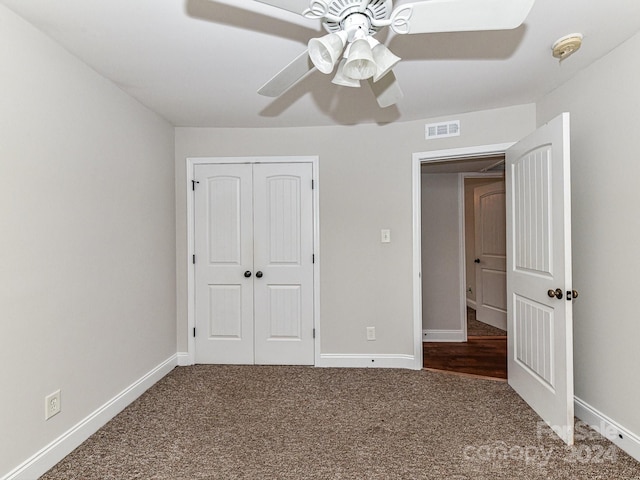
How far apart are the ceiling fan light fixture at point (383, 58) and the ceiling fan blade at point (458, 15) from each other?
0.09 metres

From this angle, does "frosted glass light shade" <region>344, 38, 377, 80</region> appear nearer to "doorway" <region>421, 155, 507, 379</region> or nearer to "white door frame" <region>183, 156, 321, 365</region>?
"white door frame" <region>183, 156, 321, 365</region>

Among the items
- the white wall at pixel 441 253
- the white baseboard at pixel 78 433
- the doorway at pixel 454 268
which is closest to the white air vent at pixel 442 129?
the doorway at pixel 454 268

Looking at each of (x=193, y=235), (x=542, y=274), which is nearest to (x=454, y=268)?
(x=542, y=274)

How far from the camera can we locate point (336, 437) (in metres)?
2.27

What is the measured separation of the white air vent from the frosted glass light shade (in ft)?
6.58

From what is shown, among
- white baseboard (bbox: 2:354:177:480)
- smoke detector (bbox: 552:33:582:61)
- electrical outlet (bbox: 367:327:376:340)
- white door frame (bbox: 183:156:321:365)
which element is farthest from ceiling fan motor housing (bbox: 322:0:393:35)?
electrical outlet (bbox: 367:327:376:340)

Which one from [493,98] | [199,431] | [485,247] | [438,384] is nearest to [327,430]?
[199,431]

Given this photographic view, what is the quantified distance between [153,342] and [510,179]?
10.6 ft

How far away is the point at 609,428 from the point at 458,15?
2.45 metres

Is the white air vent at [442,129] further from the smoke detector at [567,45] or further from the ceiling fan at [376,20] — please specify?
the ceiling fan at [376,20]

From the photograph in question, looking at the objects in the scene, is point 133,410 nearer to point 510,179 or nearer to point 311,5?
point 311,5

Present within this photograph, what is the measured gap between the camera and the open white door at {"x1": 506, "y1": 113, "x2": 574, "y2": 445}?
87.0 inches

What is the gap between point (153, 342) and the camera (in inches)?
125

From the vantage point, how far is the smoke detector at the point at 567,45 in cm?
199
